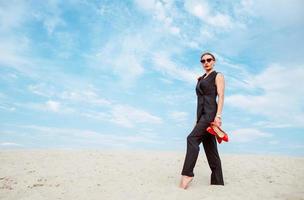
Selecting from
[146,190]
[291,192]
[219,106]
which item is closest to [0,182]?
[146,190]

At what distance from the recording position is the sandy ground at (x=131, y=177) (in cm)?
695

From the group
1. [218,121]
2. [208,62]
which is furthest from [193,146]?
[208,62]

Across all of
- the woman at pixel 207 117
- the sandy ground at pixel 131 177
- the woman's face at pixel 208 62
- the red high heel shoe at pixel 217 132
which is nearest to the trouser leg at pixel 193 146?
the woman at pixel 207 117

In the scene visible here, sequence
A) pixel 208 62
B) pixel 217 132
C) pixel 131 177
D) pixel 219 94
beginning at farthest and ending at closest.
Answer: pixel 131 177 < pixel 208 62 < pixel 219 94 < pixel 217 132

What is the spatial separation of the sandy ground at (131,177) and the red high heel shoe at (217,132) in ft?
3.23

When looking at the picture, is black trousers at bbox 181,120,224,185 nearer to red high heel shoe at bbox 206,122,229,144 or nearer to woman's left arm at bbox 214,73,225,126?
red high heel shoe at bbox 206,122,229,144

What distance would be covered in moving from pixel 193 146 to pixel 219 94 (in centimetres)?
112

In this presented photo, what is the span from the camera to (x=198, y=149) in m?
7.17

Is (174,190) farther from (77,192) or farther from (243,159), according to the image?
(243,159)

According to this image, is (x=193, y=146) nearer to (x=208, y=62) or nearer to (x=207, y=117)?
(x=207, y=117)

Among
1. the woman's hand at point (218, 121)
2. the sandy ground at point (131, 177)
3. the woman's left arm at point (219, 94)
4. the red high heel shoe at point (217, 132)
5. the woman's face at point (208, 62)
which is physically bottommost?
the sandy ground at point (131, 177)

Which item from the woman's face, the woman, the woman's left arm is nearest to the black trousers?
the woman

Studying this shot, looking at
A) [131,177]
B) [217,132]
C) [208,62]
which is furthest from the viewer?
[131,177]

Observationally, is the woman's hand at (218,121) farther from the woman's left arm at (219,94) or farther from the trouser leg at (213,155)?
the trouser leg at (213,155)
